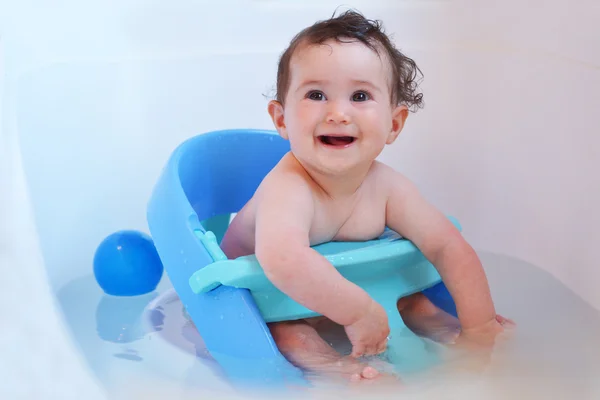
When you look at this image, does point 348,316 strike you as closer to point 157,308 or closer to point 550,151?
point 157,308

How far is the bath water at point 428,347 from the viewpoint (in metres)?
0.96

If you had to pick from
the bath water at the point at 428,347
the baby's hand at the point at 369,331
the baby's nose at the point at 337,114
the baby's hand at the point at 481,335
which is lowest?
the bath water at the point at 428,347

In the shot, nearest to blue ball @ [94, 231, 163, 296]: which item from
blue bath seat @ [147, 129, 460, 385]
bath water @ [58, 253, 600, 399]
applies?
bath water @ [58, 253, 600, 399]

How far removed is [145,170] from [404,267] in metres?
0.70

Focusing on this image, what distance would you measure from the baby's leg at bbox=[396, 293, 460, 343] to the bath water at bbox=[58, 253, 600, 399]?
4 cm

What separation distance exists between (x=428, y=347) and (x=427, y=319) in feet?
0.32

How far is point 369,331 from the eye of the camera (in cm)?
100

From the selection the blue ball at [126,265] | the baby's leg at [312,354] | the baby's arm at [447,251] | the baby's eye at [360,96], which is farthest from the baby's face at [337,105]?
the blue ball at [126,265]

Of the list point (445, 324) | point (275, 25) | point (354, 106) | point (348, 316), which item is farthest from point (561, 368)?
point (275, 25)

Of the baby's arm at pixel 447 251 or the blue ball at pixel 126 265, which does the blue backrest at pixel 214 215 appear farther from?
the baby's arm at pixel 447 251

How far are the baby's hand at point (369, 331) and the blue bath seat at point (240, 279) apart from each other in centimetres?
6

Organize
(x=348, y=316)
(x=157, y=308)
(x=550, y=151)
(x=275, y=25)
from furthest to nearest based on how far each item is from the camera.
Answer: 1. (x=275, y=25)
2. (x=550, y=151)
3. (x=157, y=308)
4. (x=348, y=316)

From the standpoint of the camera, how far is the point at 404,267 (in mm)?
1109

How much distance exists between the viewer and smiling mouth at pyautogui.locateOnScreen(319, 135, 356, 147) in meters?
1.05
